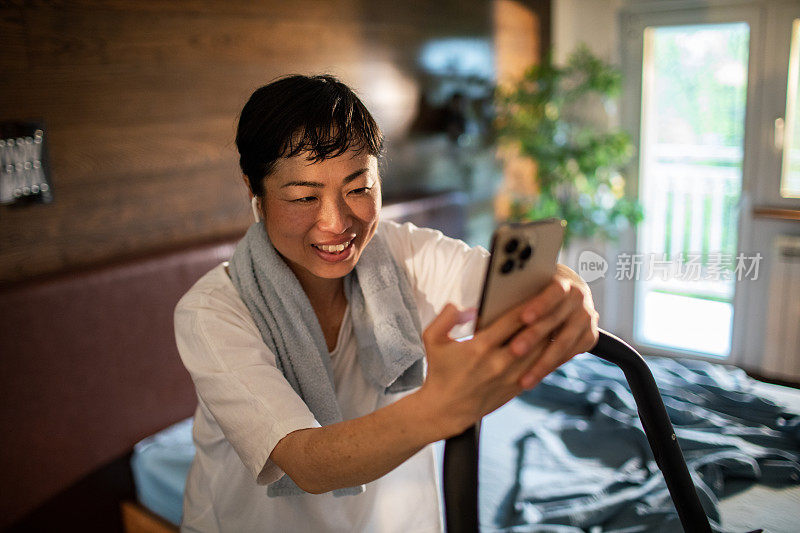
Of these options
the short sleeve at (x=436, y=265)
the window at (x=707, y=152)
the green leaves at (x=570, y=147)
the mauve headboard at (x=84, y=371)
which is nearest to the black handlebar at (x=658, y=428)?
the short sleeve at (x=436, y=265)

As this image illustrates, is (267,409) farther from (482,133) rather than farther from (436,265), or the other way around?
(482,133)

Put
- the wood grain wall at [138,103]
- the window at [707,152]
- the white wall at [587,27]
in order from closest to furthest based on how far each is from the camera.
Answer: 1. the wood grain wall at [138,103]
2. the window at [707,152]
3. the white wall at [587,27]

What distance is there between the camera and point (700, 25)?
3.50 meters

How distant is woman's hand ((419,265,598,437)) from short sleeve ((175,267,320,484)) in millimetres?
267

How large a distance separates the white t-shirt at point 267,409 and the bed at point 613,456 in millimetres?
353

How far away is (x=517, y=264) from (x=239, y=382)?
0.45m

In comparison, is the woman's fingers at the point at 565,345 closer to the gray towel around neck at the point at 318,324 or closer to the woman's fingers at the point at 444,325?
the woman's fingers at the point at 444,325

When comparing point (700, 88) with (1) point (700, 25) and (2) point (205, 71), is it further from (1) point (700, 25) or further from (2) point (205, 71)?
(2) point (205, 71)

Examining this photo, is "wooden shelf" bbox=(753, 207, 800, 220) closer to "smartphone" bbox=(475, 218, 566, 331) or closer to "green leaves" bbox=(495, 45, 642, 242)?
"green leaves" bbox=(495, 45, 642, 242)

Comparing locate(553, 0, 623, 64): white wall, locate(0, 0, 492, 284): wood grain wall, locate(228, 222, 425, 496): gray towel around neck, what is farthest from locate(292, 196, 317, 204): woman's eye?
locate(553, 0, 623, 64): white wall

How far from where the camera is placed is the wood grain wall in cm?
183

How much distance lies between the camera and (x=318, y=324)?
3.55 feet

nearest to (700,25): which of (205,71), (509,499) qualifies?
(205,71)

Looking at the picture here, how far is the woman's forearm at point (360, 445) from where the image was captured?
1.99 ft
